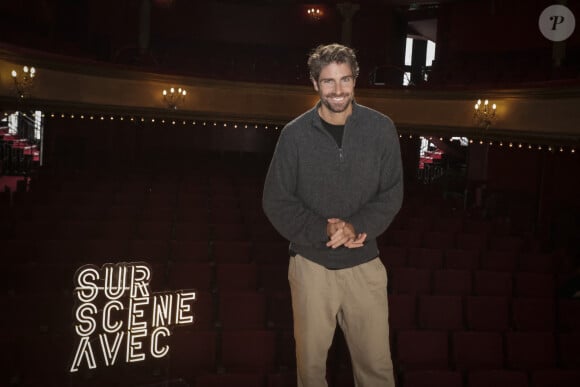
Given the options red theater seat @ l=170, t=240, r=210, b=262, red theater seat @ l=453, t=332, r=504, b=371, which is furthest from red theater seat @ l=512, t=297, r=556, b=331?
red theater seat @ l=170, t=240, r=210, b=262

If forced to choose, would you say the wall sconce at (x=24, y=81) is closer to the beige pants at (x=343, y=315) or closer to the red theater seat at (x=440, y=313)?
the red theater seat at (x=440, y=313)

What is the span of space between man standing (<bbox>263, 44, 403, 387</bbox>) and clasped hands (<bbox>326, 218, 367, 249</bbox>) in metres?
0.02

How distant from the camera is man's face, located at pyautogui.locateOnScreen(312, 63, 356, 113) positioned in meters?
1.96

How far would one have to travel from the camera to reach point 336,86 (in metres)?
2.00

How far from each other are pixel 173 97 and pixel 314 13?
5.96 meters

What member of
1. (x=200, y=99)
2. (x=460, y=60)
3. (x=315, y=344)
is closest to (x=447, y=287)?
(x=315, y=344)

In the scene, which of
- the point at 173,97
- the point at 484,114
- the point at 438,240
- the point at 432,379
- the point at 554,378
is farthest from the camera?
the point at 173,97

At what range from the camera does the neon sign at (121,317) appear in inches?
118

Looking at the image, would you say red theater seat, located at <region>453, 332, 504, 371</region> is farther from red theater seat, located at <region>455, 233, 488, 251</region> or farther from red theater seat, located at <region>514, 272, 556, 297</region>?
red theater seat, located at <region>455, 233, 488, 251</region>

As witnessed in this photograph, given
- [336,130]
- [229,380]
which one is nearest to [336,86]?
[336,130]

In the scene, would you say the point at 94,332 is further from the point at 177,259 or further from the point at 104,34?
the point at 104,34

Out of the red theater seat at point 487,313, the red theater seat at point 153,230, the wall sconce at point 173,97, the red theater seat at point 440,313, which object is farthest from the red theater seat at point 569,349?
the wall sconce at point 173,97

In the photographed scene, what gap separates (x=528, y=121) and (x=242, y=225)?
6.38 meters

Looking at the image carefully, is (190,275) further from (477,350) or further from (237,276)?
(477,350)
